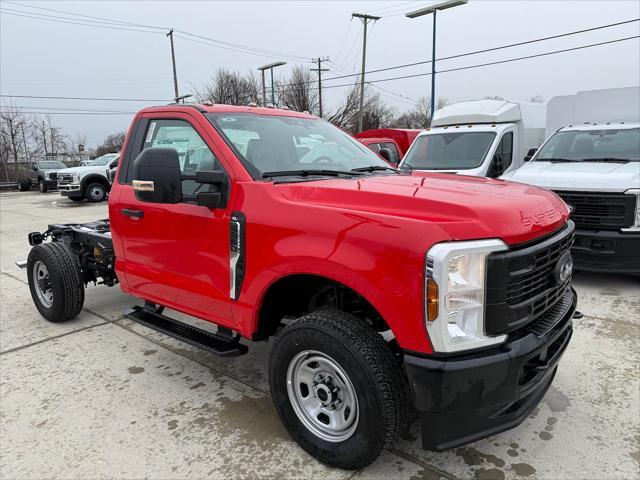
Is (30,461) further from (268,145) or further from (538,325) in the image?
(538,325)

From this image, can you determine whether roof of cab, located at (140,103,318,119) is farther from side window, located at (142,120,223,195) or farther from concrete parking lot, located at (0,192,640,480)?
concrete parking lot, located at (0,192,640,480)

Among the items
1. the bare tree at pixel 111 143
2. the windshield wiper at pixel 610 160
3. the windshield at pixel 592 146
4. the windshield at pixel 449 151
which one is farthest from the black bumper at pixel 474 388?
the bare tree at pixel 111 143

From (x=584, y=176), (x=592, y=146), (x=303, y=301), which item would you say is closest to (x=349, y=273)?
(x=303, y=301)

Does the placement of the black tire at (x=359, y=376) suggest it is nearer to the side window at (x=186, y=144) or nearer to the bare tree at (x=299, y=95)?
the side window at (x=186, y=144)

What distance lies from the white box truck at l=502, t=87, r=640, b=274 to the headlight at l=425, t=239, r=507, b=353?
4.27 metres

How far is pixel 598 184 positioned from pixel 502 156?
3.59 m

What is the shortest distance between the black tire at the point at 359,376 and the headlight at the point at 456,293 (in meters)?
0.34

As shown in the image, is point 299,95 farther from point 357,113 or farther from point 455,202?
point 455,202

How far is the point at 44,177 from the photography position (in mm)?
25094

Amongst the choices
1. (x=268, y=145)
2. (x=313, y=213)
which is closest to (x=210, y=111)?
(x=268, y=145)

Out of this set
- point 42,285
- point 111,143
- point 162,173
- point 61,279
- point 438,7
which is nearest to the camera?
point 162,173

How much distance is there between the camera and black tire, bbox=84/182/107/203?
61.3ft

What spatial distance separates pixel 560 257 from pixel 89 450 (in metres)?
2.85

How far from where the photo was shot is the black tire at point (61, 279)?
182 inches
